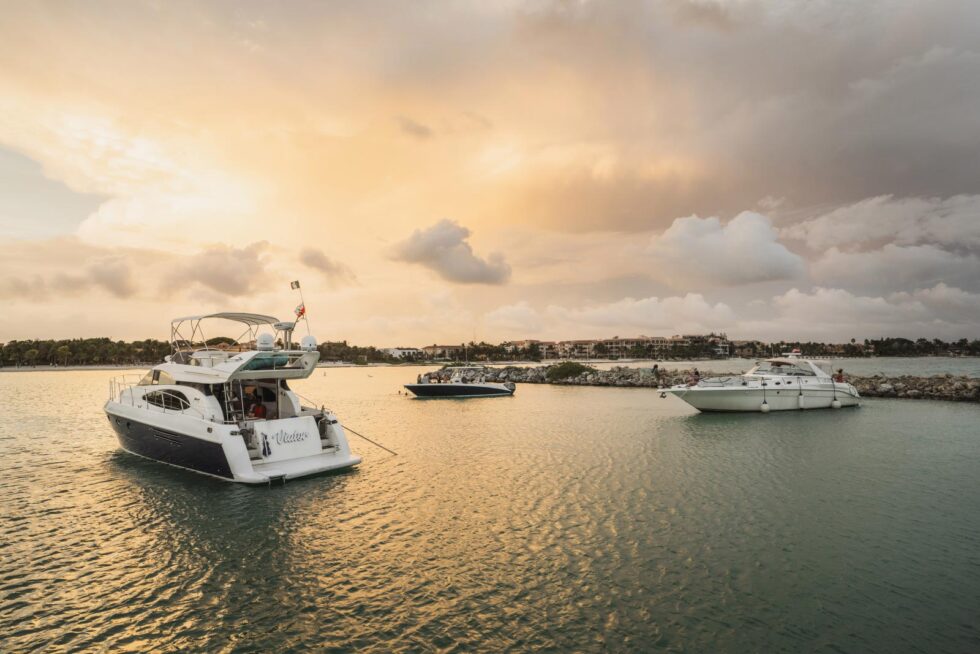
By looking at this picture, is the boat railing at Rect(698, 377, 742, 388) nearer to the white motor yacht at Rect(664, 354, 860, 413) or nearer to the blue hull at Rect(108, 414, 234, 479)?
the white motor yacht at Rect(664, 354, 860, 413)

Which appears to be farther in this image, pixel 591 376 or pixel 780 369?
pixel 591 376

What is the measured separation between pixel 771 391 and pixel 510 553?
1291 inches

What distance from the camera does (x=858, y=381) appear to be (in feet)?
194

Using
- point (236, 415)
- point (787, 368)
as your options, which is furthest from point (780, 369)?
point (236, 415)

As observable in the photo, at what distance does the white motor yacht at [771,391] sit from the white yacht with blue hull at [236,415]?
26101 millimetres

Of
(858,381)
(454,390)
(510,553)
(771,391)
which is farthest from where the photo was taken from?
(858,381)

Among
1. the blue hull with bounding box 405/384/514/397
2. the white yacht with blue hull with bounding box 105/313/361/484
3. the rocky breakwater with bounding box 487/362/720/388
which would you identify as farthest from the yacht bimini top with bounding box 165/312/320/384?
the rocky breakwater with bounding box 487/362/720/388

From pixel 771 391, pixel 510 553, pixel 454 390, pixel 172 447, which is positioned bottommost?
pixel 510 553

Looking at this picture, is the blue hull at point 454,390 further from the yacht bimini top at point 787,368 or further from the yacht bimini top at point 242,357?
the yacht bimini top at point 242,357

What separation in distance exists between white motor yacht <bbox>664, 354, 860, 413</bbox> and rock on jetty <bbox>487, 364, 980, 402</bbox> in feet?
31.5

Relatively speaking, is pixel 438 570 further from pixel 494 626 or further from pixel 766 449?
pixel 766 449

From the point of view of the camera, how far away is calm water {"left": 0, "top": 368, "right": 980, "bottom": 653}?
28.1ft

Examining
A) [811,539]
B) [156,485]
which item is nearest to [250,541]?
[156,485]

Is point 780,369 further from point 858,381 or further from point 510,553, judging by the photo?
point 510,553
